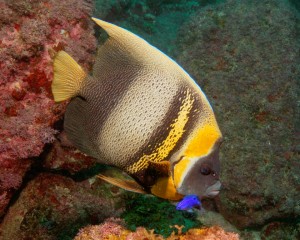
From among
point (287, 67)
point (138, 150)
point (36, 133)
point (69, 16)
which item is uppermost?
point (69, 16)

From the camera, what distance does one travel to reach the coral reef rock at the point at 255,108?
4.71 metres

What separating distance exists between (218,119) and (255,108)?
2.03 ft

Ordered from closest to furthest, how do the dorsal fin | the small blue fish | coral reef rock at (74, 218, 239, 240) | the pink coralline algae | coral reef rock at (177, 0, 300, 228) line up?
1. the small blue fish
2. the dorsal fin
3. coral reef rock at (74, 218, 239, 240)
4. the pink coralline algae
5. coral reef rock at (177, 0, 300, 228)

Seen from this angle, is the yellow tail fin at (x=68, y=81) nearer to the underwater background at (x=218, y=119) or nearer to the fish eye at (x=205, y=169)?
the fish eye at (x=205, y=169)

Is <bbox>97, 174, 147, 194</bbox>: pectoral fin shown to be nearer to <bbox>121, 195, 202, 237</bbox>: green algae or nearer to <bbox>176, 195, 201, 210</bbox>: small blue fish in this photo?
<bbox>176, 195, 201, 210</bbox>: small blue fish

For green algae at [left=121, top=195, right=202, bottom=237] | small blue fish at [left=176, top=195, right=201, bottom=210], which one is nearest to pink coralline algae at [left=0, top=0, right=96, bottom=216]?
green algae at [left=121, top=195, right=202, bottom=237]

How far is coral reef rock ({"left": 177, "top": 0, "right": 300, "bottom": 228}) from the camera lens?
4.71 meters

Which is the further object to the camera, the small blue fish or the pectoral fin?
the pectoral fin

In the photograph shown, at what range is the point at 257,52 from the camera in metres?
5.10

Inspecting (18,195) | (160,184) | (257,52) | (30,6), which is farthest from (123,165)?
(257,52)

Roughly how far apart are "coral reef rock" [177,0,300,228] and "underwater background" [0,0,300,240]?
0.05 feet

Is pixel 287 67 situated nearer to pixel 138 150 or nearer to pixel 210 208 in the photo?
pixel 210 208

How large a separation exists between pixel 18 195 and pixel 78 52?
191 cm

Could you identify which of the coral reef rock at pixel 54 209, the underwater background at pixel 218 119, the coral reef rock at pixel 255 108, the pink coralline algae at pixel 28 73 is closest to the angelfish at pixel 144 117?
the underwater background at pixel 218 119
